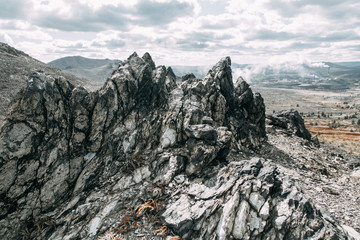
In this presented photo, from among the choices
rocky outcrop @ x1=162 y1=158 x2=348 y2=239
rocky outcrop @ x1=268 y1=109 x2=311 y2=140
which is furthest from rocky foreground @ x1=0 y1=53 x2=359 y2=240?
rocky outcrop @ x1=268 y1=109 x2=311 y2=140

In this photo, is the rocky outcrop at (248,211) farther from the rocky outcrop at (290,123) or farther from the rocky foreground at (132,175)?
the rocky outcrop at (290,123)

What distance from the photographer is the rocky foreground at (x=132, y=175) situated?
38.9 feet

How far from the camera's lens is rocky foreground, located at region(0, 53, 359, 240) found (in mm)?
11867

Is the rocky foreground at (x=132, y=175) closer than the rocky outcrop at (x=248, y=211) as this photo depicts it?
No

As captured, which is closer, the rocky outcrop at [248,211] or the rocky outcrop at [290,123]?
the rocky outcrop at [248,211]

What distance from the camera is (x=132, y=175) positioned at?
15.4m

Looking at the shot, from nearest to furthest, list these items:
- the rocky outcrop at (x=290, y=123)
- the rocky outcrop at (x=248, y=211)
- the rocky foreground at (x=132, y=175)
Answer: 1. the rocky outcrop at (x=248, y=211)
2. the rocky foreground at (x=132, y=175)
3. the rocky outcrop at (x=290, y=123)

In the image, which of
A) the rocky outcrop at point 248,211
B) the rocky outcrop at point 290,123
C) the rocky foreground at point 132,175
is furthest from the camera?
the rocky outcrop at point 290,123

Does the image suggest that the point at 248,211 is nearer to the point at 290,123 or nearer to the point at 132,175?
the point at 132,175

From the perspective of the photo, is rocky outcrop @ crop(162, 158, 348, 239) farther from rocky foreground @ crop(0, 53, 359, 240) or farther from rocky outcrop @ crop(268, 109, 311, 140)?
rocky outcrop @ crop(268, 109, 311, 140)

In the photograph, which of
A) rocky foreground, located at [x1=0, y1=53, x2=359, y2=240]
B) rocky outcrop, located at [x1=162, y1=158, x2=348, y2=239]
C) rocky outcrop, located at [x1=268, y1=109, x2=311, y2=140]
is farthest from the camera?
rocky outcrop, located at [x1=268, y1=109, x2=311, y2=140]

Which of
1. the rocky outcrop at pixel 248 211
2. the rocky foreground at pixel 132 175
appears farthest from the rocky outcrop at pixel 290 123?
the rocky outcrop at pixel 248 211

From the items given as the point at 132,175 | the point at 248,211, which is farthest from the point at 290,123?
the point at 132,175

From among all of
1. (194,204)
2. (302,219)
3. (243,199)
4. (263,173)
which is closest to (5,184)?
(194,204)
